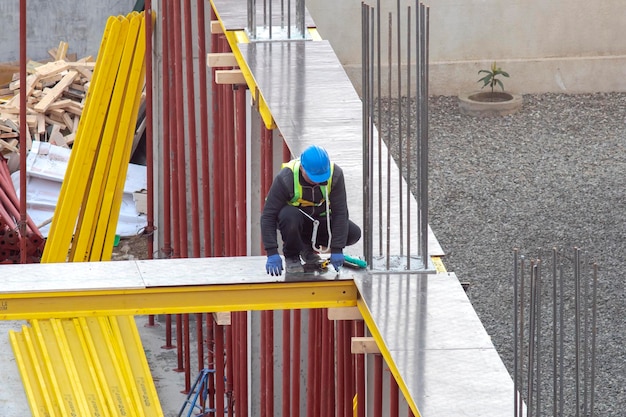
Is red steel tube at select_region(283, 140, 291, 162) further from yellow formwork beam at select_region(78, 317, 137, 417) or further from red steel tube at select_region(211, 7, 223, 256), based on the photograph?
yellow formwork beam at select_region(78, 317, 137, 417)

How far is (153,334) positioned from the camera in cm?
1570

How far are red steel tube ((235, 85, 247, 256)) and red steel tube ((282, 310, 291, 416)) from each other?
1.60 metres

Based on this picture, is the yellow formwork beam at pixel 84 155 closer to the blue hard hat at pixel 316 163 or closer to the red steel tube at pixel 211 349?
the red steel tube at pixel 211 349

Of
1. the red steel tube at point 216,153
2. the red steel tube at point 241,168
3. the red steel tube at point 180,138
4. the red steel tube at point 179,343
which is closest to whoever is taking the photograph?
the red steel tube at point 241,168

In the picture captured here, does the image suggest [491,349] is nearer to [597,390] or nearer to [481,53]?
[597,390]

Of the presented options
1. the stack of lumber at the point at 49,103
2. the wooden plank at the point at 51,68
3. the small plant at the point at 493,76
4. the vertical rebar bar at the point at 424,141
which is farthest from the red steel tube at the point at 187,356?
the small plant at the point at 493,76

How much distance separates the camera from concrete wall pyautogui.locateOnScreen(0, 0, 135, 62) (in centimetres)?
2342

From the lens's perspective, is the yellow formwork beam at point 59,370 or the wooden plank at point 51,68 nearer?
the yellow formwork beam at point 59,370

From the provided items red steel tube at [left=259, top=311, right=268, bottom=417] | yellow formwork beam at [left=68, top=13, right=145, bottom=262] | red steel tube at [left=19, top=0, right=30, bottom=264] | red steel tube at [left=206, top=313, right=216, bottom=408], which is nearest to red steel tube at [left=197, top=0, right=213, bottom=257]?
red steel tube at [left=206, top=313, right=216, bottom=408]

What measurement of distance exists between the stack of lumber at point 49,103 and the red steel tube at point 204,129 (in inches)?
299

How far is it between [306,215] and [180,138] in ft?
22.2

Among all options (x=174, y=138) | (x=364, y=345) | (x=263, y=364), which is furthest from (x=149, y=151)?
(x=364, y=345)

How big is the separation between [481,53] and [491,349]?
17.2 meters

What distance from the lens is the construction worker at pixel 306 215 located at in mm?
7508
